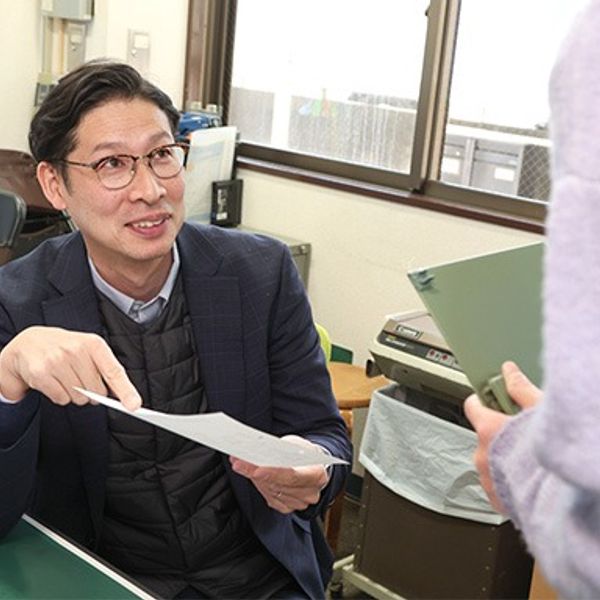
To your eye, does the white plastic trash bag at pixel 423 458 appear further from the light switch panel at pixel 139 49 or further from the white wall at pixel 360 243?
the light switch panel at pixel 139 49

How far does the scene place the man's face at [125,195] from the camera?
1443 mm

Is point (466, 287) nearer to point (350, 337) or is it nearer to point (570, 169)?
point (570, 169)

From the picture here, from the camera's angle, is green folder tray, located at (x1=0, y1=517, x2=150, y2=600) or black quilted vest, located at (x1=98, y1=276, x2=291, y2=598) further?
black quilted vest, located at (x1=98, y1=276, x2=291, y2=598)

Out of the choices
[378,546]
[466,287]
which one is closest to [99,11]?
[378,546]

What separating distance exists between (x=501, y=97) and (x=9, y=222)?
60.7 inches

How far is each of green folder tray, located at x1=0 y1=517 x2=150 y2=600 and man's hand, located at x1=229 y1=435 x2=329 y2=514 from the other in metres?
0.25

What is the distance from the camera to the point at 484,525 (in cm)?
229

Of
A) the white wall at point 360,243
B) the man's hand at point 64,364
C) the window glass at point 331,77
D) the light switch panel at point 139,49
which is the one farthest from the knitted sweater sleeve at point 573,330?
the light switch panel at point 139,49

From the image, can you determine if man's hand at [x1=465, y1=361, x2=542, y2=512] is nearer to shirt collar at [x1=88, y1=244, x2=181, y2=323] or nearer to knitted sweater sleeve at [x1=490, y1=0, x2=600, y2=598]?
knitted sweater sleeve at [x1=490, y1=0, x2=600, y2=598]

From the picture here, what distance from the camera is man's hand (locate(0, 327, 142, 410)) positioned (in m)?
1.12

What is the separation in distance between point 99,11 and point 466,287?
3.00 meters

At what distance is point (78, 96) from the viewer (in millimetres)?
1441

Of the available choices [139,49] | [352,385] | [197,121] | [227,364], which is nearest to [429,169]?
[352,385]

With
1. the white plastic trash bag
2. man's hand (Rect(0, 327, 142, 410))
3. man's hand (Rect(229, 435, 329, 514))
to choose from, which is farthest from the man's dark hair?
the white plastic trash bag
